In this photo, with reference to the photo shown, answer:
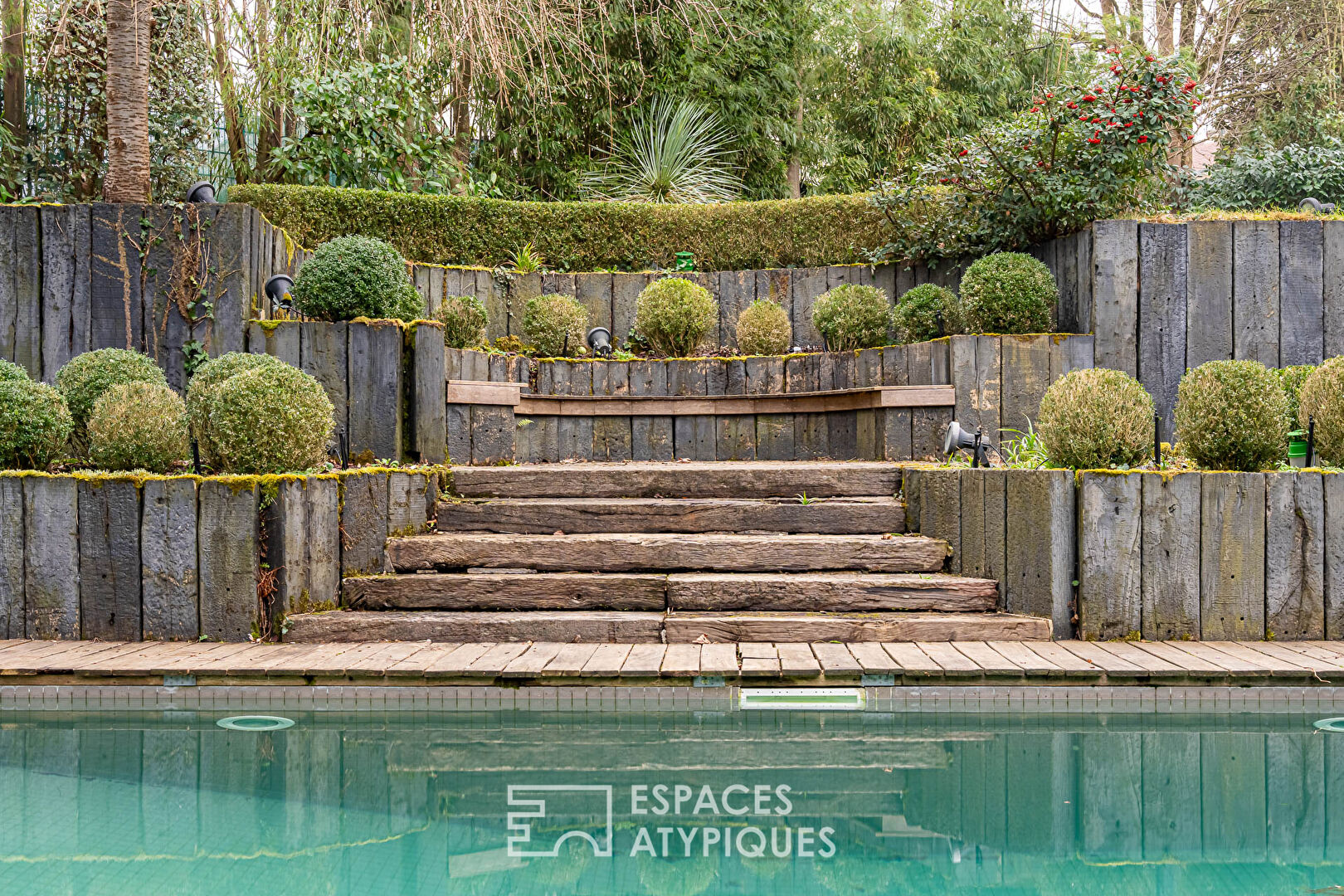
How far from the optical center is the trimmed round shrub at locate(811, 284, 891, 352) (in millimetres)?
7887

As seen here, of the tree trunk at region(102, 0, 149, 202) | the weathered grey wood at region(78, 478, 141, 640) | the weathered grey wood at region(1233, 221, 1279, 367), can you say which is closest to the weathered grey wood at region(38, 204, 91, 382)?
the tree trunk at region(102, 0, 149, 202)

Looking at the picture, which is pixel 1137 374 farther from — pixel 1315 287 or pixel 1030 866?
pixel 1030 866

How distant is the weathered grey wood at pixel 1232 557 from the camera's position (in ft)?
13.0

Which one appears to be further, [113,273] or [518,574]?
[113,273]

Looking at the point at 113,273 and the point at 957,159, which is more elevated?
the point at 957,159

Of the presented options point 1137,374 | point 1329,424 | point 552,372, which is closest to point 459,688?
point 1329,424

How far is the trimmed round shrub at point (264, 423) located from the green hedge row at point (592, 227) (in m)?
4.64

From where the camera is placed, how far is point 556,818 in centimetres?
234

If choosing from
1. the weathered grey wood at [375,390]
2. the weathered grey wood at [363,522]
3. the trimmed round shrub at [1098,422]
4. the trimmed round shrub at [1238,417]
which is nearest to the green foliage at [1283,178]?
the trimmed round shrub at [1238,417]

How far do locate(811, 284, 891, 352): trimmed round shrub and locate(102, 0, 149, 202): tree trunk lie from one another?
513 centimetres

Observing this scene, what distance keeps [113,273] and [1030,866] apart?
6121 millimetres

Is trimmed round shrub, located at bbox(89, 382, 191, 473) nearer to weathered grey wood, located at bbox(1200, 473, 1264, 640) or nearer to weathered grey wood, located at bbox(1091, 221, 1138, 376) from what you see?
weathered grey wood, located at bbox(1200, 473, 1264, 640)

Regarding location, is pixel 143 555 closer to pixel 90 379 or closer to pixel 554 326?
pixel 90 379

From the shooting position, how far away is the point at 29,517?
4.03 m
